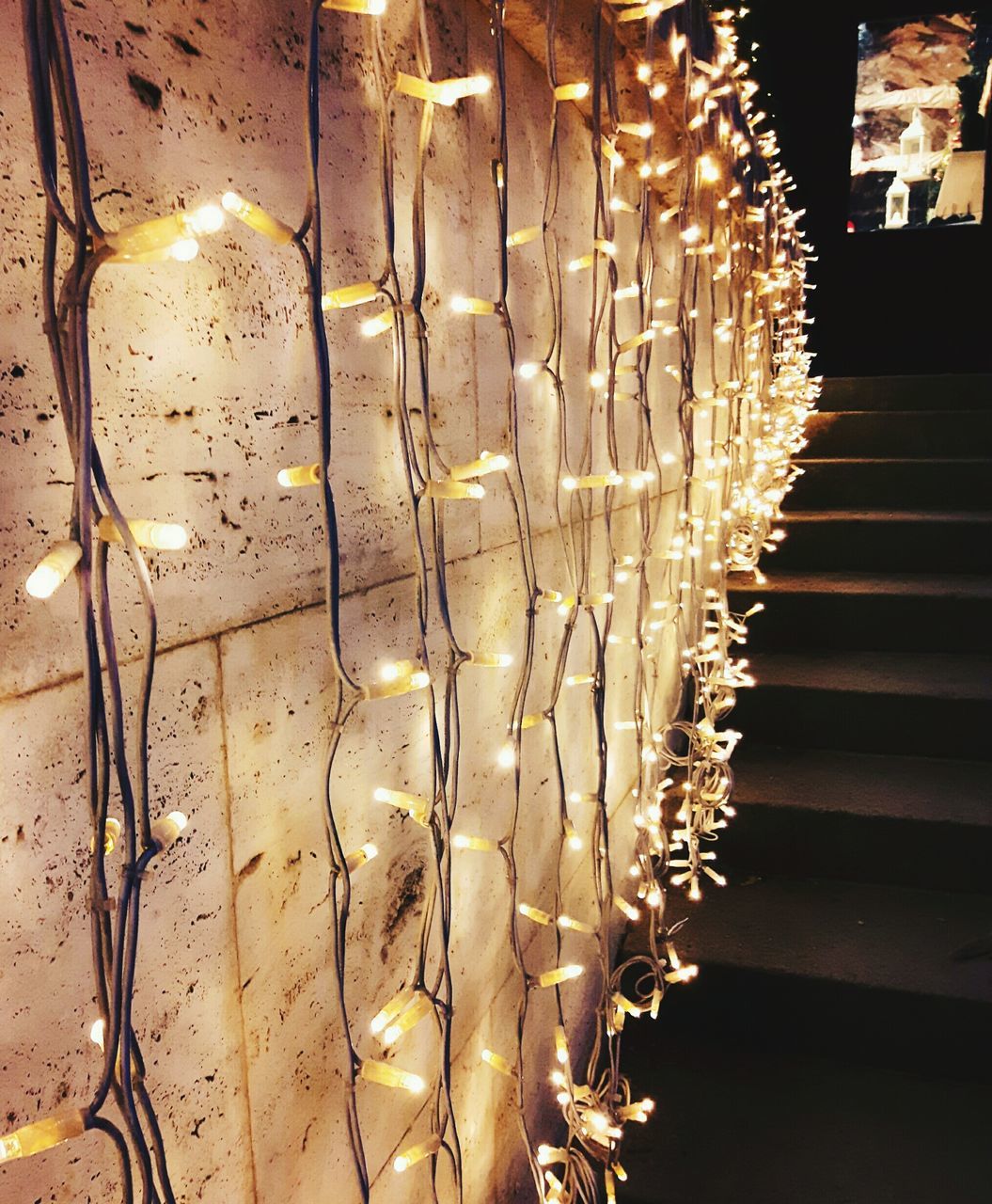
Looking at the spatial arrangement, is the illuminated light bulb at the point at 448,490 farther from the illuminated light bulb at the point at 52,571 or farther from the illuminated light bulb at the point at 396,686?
the illuminated light bulb at the point at 52,571

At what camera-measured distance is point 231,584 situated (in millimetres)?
718

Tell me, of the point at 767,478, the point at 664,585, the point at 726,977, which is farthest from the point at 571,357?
the point at 767,478

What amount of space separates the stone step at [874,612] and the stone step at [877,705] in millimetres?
76

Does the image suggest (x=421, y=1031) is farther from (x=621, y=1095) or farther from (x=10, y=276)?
(x=10, y=276)

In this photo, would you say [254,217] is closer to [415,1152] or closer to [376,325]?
[376,325]

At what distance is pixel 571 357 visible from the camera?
146 cm

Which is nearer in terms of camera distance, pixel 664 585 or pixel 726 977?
pixel 726 977

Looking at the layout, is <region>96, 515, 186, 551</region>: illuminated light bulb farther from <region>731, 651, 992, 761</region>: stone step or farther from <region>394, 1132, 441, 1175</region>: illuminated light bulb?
<region>731, 651, 992, 761</region>: stone step

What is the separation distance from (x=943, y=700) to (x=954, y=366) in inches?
169

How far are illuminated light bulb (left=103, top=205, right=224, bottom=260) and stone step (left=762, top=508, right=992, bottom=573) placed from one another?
2899mm

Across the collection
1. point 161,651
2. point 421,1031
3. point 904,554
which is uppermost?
point 161,651

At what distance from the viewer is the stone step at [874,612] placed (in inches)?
103

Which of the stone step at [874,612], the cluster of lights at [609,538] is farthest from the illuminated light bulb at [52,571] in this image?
the stone step at [874,612]

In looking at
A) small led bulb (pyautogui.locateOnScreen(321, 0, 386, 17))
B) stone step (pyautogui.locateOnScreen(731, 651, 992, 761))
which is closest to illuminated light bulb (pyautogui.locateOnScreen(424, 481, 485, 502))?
small led bulb (pyautogui.locateOnScreen(321, 0, 386, 17))
